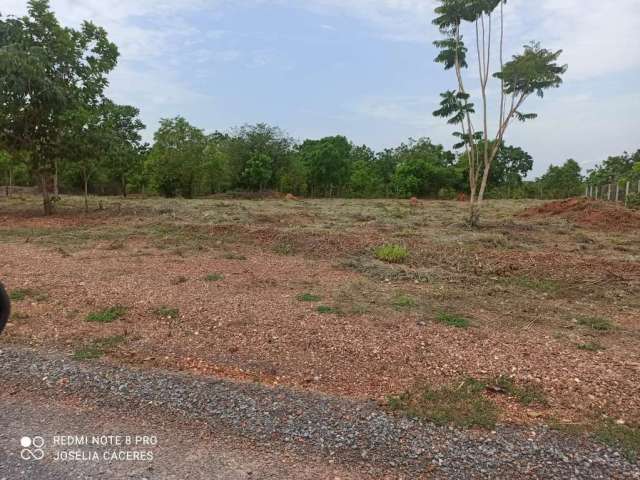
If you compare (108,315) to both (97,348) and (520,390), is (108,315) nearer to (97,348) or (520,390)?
(97,348)

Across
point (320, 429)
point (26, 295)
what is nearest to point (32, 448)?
point (320, 429)

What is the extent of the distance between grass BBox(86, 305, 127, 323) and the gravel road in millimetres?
1120

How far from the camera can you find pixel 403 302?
18.0ft

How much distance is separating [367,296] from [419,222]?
903cm

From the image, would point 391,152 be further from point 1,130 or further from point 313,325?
point 313,325

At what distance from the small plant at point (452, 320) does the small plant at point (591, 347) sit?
42.2 inches

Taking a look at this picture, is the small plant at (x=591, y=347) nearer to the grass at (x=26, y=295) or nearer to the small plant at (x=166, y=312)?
the small plant at (x=166, y=312)

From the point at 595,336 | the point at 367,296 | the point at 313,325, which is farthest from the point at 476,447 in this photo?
the point at 367,296

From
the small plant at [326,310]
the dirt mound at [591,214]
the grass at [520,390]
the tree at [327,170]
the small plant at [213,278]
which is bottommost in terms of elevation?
the grass at [520,390]

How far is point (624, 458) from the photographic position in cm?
246

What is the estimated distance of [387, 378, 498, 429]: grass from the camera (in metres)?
2.85

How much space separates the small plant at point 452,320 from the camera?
472cm

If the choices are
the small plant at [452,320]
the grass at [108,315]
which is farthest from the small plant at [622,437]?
the grass at [108,315]

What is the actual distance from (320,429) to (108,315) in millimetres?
3102
